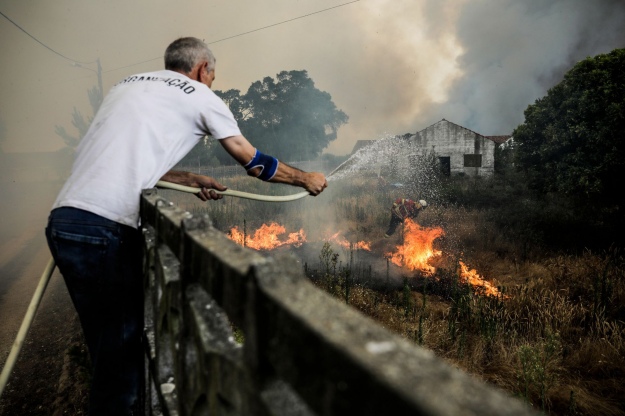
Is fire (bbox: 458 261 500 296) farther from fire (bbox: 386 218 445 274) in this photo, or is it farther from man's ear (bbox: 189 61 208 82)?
man's ear (bbox: 189 61 208 82)

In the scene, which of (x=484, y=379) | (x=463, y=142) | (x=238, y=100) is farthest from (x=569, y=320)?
(x=238, y=100)

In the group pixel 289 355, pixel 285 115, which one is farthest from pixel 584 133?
pixel 285 115

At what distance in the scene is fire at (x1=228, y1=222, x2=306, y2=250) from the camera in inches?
463

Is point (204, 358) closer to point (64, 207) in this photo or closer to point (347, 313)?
point (347, 313)

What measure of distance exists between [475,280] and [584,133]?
6.48m

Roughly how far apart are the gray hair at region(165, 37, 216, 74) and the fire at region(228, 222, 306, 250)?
28.1 feet

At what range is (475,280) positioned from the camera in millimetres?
9234

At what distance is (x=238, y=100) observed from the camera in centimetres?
5456

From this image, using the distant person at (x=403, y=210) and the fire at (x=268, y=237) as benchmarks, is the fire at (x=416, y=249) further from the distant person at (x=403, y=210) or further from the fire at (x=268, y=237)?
the fire at (x=268, y=237)

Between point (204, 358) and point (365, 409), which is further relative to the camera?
point (204, 358)

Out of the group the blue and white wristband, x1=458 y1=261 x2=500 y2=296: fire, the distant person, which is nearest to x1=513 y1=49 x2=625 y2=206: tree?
the distant person

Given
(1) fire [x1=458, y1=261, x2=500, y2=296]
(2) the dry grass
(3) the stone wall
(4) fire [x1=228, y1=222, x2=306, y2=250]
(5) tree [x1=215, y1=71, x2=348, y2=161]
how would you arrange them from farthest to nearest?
1. (5) tree [x1=215, y1=71, x2=348, y2=161]
2. (4) fire [x1=228, y1=222, x2=306, y2=250]
3. (1) fire [x1=458, y1=261, x2=500, y2=296]
4. (2) the dry grass
5. (3) the stone wall

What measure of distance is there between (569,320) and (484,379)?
8.44ft

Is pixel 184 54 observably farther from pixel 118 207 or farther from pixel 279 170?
pixel 118 207
